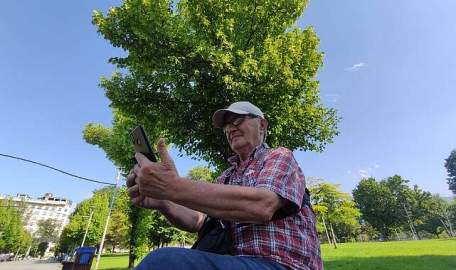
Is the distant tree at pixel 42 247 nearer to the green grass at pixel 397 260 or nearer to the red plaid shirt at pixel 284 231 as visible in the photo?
the green grass at pixel 397 260

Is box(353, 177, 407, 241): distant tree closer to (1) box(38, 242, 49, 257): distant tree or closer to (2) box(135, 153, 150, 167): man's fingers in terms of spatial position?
(2) box(135, 153, 150, 167): man's fingers

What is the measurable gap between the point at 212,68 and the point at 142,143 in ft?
20.2

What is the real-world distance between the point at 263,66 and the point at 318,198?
1388 inches

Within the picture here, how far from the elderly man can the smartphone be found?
42 millimetres

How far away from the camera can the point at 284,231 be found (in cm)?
144

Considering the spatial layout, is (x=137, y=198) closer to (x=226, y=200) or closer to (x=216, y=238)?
(x=216, y=238)

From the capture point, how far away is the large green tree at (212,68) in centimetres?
704

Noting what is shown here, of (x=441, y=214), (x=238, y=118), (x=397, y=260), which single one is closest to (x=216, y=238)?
(x=238, y=118)

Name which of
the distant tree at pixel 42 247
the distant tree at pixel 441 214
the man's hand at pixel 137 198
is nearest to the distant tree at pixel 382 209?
the distant tree at pixel 441 214

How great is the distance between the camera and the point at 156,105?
8555mm

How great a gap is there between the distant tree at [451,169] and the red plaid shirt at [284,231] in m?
109

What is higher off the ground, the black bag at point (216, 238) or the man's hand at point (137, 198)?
the man's hand at point (137, 198)

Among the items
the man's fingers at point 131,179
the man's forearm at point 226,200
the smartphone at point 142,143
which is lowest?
the man's forearm at point 226,200

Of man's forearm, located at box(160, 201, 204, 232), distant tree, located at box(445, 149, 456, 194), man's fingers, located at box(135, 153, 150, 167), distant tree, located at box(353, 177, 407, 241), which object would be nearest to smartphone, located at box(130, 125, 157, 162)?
man's fingers, located at box(135, 153, 150, 167)
